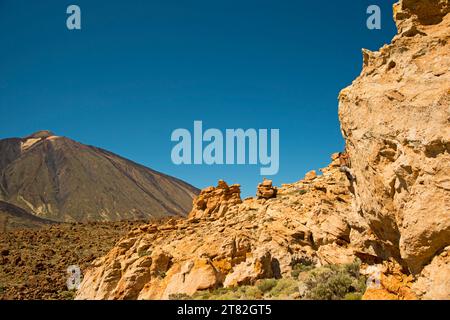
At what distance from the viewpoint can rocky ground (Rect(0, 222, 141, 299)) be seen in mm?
31094

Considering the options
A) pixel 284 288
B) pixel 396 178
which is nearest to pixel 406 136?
pixel 396 178

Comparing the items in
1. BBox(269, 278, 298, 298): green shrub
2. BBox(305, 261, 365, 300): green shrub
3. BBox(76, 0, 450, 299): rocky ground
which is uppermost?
BBox(76, 0, 450, 299): rocky ground

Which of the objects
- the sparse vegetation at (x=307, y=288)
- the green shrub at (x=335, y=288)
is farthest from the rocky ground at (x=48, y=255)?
the green shrub at (x=335, y=288)

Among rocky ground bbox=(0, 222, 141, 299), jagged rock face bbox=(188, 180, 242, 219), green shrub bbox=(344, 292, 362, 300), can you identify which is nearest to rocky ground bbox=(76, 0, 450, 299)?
green shrub bbox=(344, 292, 362, 300)

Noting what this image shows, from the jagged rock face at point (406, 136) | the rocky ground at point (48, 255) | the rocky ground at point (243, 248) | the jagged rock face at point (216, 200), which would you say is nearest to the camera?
the jagged rock face at point (406, 136)

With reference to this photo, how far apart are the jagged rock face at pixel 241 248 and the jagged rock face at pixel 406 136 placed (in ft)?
8.89

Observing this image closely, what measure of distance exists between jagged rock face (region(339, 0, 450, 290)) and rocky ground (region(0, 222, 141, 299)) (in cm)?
2628

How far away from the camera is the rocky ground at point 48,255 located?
3109cm

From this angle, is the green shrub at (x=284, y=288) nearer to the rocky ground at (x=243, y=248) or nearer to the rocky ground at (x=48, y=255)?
the rocky ground at (x=243, y=248)

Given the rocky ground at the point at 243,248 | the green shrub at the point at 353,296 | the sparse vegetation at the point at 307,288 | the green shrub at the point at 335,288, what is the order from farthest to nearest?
the rocky ground at the point at 243,248 → the sparse vegetation at the point at 307,288 → the green shrub at the point at 335,288 → the green shrub at the point at 353,296

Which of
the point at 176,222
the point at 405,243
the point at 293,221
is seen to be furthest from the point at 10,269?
the point at 405,243

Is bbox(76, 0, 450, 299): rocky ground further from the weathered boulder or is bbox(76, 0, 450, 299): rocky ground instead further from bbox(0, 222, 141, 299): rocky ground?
bbox(0, 222, 141, 299): rocky ground

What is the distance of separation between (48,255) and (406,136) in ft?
139

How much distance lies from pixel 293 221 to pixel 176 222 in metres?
14.6
